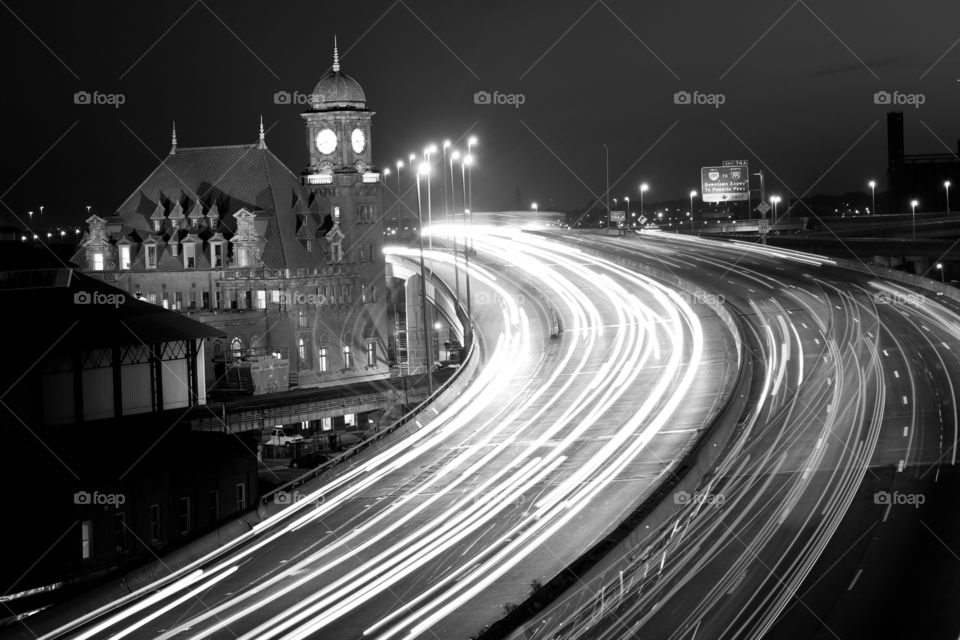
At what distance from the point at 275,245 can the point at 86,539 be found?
4469cm

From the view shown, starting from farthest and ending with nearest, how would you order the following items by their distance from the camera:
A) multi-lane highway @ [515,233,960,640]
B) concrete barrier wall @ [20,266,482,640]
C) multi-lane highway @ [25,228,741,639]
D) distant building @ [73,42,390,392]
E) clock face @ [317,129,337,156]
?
clock face @ [317,129,337,156], distant building @ [73,42,390,392], multi-lane highway @ [25,228,741,639], concrete barrier wall @ [20,266,482,640], multi-lane highway @ [515,233,960,640]

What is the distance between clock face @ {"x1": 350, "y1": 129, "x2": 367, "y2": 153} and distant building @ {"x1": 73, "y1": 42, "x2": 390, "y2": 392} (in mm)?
87

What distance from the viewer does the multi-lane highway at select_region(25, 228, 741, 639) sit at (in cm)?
2827

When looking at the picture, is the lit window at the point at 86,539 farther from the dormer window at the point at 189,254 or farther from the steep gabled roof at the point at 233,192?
the dormer window at the point at 189,254

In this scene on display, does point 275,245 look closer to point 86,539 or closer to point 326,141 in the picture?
point 326,141

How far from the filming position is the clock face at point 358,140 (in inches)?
3610

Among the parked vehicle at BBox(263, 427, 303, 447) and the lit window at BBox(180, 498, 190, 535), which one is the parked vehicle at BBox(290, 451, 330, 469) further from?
the lit window at BBox(180, 498, 190, 535)

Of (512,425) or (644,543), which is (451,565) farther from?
(512,425)

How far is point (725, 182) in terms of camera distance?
12181 centimetres

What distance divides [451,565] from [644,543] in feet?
15.0

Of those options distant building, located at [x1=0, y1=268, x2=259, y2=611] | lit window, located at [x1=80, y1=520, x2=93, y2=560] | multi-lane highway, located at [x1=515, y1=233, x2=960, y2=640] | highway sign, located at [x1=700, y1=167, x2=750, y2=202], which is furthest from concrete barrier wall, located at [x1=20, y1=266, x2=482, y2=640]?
highway sign, located at [x1=700, y1=167, x2=750, y2=202]

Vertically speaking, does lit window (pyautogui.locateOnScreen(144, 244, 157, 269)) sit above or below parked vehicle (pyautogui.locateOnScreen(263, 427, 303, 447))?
above

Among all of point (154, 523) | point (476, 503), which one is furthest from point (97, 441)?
point (476, 503)

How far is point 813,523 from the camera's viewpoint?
34.6 m
